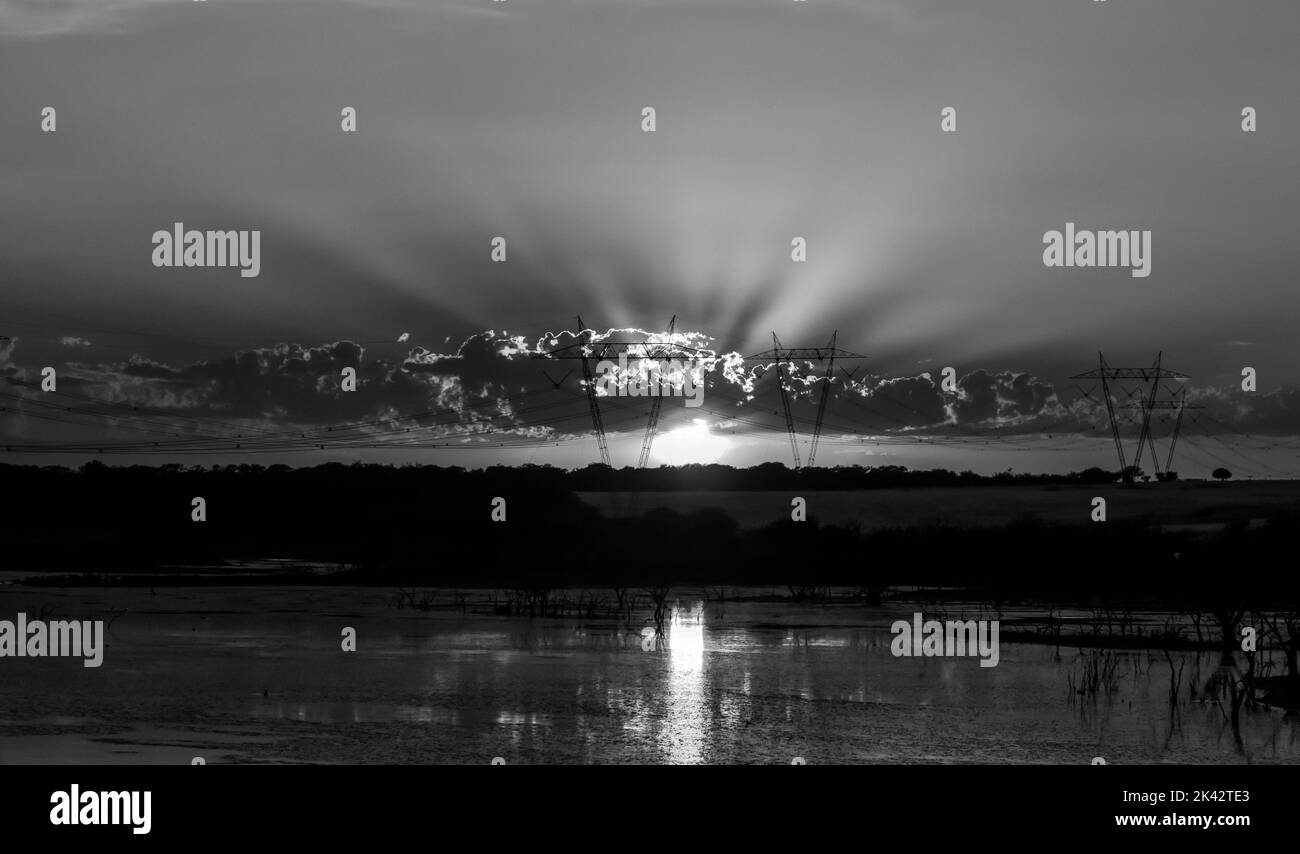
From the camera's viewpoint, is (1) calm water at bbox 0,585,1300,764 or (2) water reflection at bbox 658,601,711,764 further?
(2) water reflection at bbox 658,601,711,764

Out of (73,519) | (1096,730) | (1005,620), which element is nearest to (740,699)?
(1096,730)

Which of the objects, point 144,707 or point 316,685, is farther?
point 316,685

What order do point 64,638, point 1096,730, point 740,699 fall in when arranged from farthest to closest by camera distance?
point 64,638, point 740,699, point 1096,730

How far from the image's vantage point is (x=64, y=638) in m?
49.0

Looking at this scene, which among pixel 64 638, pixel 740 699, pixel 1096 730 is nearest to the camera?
pixel 1096 730

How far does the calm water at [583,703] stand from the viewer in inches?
1231

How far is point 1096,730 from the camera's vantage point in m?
34.7

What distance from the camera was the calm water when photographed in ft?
103

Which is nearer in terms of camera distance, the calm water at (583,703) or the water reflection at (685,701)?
the calm water at (583,703)

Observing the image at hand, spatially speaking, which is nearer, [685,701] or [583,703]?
[583,703]

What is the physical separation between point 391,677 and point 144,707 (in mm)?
8435

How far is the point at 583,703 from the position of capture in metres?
37.7
